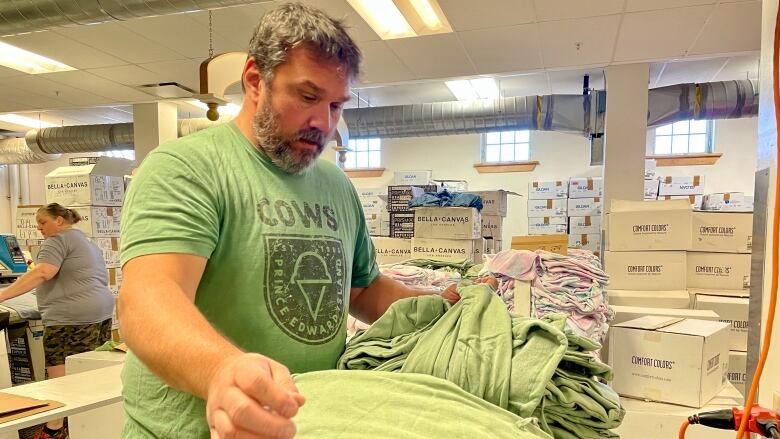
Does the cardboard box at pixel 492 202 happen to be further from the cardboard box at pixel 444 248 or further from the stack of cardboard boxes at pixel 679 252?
the stack of cardboard boxes at pixel 679 252

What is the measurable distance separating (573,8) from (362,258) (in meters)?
2.84

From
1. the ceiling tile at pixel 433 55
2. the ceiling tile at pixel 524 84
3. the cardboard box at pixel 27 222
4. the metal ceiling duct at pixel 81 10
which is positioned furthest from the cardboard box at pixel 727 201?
the cardboard box at pixel 27 222

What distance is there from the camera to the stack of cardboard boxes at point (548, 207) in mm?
6473

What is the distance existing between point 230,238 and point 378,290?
463 mm

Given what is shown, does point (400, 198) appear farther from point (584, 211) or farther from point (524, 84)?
point (584, 211)

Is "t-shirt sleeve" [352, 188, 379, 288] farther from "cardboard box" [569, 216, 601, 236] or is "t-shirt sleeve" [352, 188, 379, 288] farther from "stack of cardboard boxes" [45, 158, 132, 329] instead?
"cardboard box" [569, 216, 601, 236]

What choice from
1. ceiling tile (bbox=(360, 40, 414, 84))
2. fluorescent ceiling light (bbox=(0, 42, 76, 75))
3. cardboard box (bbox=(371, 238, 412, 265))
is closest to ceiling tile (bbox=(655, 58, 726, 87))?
ceiling tile (bbox=(360, 40, 414, 84))

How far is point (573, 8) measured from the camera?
3.18m

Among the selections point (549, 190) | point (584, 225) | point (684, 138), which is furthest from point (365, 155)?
point (684, 138)

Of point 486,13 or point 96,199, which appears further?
point 96,199

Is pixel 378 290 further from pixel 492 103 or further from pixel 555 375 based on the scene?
pixel 492 103

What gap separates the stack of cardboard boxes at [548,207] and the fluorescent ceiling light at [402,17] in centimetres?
363

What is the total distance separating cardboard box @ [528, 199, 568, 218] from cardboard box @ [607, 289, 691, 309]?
3724mm

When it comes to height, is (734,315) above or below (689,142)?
below
